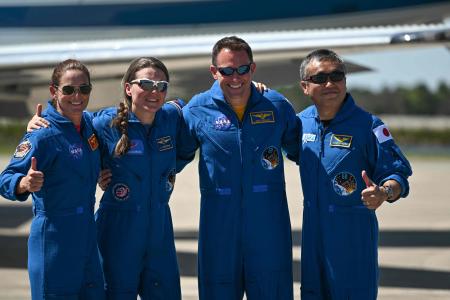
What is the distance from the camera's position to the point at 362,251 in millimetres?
4539

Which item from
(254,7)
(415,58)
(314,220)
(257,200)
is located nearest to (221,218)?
(257,200)

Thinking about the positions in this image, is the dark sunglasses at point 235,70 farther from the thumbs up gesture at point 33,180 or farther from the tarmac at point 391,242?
the tarmac at point 391,242

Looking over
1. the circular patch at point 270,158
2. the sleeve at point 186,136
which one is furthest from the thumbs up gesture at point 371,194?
the sleeve at point 186,136

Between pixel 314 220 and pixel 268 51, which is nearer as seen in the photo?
pixel 314 220

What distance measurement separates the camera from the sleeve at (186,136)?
485 cm

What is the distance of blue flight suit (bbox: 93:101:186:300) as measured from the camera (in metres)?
4.60

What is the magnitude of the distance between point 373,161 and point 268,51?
13.2 ft

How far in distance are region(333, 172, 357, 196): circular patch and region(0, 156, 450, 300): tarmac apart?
2448mm

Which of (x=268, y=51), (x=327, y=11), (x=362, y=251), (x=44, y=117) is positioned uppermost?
(x=327, y=11)

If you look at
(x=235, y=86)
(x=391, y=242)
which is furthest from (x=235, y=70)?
(x=391, y=242)

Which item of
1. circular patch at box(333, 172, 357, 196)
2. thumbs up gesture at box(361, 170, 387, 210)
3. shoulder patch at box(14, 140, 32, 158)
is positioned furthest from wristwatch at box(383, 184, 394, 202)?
shoulder patch at box(14, 140, 32, 158)

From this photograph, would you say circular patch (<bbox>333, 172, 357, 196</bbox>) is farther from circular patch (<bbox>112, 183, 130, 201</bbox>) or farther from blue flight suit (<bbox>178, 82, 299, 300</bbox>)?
circular patch (<bbox>112, 183, 130, 201</bbox>)

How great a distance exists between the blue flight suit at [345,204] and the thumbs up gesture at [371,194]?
20cm

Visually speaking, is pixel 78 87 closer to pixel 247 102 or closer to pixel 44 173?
pixel 44 173
